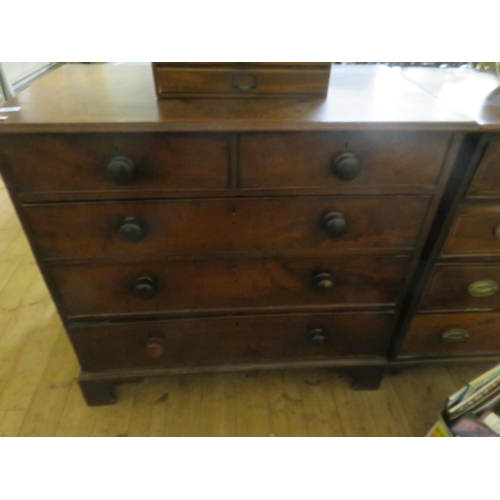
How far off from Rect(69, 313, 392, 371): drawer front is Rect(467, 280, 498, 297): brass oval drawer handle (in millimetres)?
236

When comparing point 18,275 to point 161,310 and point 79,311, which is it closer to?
point 79,311

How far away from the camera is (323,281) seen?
0.98 m

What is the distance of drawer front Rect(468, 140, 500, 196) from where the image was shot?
2.71 ft

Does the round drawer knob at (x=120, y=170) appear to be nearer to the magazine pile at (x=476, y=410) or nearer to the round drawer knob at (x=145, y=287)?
the round drawer knob at (x=145, y=287)

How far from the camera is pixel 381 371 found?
1224mm

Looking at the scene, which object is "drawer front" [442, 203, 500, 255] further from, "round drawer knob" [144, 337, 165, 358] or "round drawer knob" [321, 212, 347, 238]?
"round drawer knob" [144, 337, 165, 358]

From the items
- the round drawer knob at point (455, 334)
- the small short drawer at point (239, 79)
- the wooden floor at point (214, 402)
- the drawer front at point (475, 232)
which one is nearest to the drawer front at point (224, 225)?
the drawer front at point (475, 232)

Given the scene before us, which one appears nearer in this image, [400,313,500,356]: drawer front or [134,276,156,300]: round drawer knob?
[134,276,156,300]: round drawer knob

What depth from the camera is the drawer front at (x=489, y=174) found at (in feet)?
2.71

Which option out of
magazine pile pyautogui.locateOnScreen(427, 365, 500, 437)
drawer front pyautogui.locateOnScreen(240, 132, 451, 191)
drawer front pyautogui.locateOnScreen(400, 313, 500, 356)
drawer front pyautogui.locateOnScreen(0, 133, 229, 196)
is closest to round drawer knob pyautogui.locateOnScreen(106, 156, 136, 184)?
drawer front pyautogui.locateOnScreen(0, 133, 229, 196)

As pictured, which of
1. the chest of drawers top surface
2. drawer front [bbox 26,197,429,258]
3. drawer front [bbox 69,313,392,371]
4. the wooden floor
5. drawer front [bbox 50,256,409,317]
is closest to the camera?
the chest of drawers top surface

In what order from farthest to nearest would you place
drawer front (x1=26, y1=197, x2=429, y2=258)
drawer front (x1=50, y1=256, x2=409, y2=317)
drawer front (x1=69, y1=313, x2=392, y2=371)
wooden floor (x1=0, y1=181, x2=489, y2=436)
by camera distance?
wooden floor (x1=0, y1=181, x2=489, y2=436) < drawer front (x1=69, y1=313, x2=392, y2=371) < drawer front (x1=50, y1=256, x2=409, y2=317) < drawer front (x1=26, y1=197, x2=429, y2=258)

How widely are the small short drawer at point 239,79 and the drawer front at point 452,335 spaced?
0.73 meters

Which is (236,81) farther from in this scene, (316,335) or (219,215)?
(316,335)
